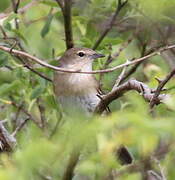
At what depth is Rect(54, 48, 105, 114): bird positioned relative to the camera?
537cm

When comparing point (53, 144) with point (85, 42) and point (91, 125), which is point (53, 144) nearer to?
point (91, 125)

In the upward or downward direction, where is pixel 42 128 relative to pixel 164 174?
downward

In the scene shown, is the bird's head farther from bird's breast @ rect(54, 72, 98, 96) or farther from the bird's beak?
bird's breast @ rect(54, 72, 98, 96)

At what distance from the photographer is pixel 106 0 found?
5004 millimetres

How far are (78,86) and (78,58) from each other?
40 centimetres

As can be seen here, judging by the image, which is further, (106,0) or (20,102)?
(20,102)

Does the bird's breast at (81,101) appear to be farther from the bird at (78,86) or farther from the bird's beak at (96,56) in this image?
the bird's beak at (96,56)

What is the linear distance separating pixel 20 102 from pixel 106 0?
126 cm

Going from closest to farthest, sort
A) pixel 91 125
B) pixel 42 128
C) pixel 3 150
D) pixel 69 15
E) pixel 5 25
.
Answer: pixel 91 125 → pixel 3 150 → pixel 5 25 → pixel 69 15 → pixel 42 128

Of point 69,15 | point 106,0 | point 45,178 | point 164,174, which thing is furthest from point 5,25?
point 164,174

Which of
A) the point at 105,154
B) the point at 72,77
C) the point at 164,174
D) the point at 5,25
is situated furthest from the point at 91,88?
the point at 105,154

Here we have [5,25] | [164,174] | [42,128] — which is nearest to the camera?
[164,174]

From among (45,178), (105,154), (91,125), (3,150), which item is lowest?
(45,178)

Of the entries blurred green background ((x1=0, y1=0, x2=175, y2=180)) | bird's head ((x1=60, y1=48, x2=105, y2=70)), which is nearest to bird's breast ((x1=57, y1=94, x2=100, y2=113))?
blurred green background ((x1=0, y1=0, x2=175, y2=180))
